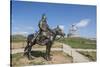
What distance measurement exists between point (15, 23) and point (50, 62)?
62cm

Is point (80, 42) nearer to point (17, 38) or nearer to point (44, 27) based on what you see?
point (44, 27)

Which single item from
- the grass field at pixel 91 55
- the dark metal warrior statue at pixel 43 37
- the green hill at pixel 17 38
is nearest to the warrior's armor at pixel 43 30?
the dark metal warrior statue at pixel 43 37

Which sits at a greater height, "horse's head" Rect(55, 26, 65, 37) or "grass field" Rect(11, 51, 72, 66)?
"horse's head" Rect(55, 26, 65, 37)

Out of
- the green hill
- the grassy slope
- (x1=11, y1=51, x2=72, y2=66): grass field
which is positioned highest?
the green hill

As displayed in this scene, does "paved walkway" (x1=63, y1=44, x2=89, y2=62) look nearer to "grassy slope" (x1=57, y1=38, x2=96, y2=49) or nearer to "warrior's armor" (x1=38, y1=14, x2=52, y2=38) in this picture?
"grassy slope" (x1=57, y1=38, x2=96, y2=49)

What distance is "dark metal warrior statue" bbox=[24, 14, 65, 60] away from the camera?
2416 millimetres

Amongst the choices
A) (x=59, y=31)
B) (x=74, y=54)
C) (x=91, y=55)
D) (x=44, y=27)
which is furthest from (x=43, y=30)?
(x=91, y=55)

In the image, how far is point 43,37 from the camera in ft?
8.16

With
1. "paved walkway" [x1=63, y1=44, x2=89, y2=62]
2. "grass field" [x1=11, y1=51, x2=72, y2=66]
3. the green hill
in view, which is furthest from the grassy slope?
the green hill

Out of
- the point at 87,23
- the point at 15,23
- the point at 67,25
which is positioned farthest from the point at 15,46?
the point at 87,23

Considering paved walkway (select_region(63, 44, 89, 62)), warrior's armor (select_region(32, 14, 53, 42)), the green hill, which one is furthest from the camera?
paved walkway (select_region(63, 44, 89, 62))

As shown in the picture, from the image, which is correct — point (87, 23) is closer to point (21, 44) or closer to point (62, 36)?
point (62, 36)

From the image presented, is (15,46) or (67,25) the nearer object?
(15,46)
